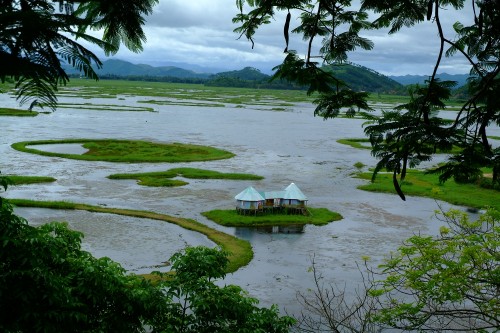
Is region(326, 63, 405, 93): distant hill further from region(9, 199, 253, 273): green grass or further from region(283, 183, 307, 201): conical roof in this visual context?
region(283, 183, 307, 201): conical roof

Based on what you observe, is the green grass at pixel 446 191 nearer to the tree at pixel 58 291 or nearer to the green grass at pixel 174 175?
the green grass at pixel 174 175

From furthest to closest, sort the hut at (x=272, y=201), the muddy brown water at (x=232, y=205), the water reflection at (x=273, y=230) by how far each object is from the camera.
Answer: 1. the hut at (x=272, y=201)
2. the water reflection at (x=273, y=230)
3. the muddy brown water at (x=232, y=205)

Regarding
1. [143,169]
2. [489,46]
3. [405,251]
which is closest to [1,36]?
[489,46]

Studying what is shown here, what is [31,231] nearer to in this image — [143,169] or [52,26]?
[52,26]

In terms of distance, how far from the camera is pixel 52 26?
2.55 m

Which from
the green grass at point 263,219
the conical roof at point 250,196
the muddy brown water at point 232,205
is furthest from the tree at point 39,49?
the conical roof at point 250,196

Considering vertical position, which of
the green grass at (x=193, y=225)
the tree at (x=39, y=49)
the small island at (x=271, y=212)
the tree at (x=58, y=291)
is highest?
the tree at (x=39, y=49)

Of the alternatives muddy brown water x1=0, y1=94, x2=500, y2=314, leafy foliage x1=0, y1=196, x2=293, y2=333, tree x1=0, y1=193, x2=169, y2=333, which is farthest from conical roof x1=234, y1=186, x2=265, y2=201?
tree x1=0, y1=193, x2=169, y2=333

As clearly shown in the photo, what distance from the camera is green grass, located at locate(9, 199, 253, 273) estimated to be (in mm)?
→ 21306

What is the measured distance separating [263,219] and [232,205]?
11.1 ft

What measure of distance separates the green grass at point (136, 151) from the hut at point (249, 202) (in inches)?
667

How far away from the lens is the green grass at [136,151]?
4347 cm

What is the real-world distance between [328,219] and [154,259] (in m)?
10.5

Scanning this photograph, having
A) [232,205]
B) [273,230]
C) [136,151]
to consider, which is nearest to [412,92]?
[273,230]
